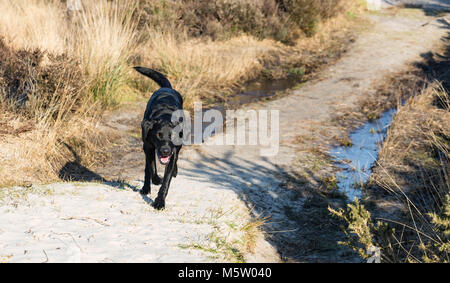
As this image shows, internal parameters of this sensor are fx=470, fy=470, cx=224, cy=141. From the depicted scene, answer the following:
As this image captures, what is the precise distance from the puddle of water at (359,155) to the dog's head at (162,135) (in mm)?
2090

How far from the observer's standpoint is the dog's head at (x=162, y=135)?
14.3 feet

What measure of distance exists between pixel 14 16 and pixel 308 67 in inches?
269

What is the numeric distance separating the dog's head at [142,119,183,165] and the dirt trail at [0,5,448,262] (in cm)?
52

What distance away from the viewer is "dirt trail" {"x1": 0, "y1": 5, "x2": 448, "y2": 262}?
3395 millimetres

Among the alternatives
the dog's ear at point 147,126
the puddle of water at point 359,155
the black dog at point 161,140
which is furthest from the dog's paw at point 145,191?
the puddle of water at point 359,155

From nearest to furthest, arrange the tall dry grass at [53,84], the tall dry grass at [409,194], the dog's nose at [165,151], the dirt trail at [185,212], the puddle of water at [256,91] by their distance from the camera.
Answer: the dirt trail at [185,212] < the tall dry grass at [409,194] < the dog's nose at [165,151] < the tall dry grass at [53,84] < the puddle of water at [256,91]

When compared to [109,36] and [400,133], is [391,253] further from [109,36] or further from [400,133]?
[109,36]

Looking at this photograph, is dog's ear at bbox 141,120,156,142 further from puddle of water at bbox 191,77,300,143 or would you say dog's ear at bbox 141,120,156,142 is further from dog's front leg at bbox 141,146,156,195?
puddle of water at bbox 191,77,300,143

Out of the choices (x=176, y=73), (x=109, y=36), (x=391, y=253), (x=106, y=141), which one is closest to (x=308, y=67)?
(x=176, y=73)

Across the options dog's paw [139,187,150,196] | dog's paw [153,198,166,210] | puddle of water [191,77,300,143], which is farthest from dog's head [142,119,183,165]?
puddle of water [191,77,300,143]

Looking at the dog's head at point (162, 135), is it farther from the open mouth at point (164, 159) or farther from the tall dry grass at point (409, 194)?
the tall dry grass at point (409, 194)

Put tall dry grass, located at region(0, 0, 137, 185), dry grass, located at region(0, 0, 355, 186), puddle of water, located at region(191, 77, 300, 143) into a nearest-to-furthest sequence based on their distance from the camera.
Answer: tall dry grass, located at region(0, 0, 137, 185), dry grass, located at region(0, 0, 355, 186), puddle of water, located at region(191, 77, 300, 143)
